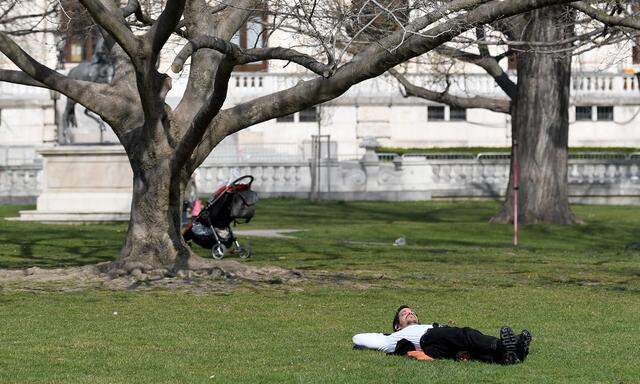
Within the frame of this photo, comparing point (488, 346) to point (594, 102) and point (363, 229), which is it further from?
point (594, 102)

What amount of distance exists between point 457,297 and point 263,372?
5.89m

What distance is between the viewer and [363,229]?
29.2m

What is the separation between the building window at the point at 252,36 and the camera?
19047mm

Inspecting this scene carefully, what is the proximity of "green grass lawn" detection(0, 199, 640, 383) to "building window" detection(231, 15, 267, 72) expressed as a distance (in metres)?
3.37

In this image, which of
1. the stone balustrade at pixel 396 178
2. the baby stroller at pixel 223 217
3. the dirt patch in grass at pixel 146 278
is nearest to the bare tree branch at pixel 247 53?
the dirt patch in grass at pixel 146 278

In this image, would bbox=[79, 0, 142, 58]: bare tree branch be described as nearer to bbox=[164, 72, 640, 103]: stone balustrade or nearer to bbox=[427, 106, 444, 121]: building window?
bbox=[164, 72, 640, 103]: stone balustrade

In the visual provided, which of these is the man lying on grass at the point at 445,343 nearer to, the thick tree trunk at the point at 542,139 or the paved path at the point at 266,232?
the paved path at the point at 266,232

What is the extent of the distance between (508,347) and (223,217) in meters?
11.3

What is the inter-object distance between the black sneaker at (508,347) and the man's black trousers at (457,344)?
73 mm

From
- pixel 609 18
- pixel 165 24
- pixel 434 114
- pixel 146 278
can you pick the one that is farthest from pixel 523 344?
pixel 434 114

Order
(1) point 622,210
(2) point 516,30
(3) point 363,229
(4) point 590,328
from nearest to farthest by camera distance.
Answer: (4) point 590,328
(2) point 516,30
(3) point 363,229
(1) point 622,210

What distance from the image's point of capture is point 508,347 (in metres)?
10.5

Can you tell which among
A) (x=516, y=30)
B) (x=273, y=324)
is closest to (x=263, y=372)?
(x=273, y=324)

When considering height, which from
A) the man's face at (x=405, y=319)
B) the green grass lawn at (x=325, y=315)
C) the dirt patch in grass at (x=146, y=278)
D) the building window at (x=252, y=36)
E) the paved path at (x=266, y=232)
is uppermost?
the building window at (x=252, y=36)
